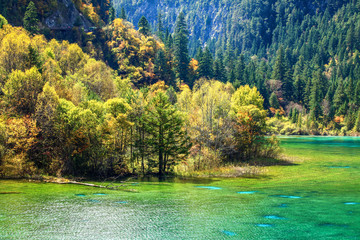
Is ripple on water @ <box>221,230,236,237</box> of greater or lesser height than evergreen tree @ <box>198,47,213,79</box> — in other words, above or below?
below

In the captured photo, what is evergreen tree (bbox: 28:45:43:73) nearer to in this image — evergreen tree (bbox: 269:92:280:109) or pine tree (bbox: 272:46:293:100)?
evergreen tree (bbox: 269:92:280:109)

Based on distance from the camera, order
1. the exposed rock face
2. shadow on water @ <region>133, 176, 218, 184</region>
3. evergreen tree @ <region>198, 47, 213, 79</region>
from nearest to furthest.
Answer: shadow on water @ <region>133, 176, 218, 184</region>
the exposed rock face
evergreen tree @ <region>198, 47, 213, 79</region>

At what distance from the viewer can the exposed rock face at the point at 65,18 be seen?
102000 millimetres

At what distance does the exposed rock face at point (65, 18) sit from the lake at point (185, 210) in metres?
79.7

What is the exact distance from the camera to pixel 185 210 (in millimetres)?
24500

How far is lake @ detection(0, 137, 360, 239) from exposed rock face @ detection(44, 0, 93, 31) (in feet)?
261

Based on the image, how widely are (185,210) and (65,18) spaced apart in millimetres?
97043

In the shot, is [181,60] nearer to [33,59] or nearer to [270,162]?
[270,162]

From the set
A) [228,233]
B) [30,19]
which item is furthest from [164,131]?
[30,19]

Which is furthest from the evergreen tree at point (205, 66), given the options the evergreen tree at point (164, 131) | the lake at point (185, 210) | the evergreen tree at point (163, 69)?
the lake at point (185, 210)

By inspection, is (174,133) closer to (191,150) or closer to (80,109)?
(191,150)

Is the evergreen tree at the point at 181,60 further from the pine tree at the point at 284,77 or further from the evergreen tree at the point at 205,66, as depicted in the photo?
the pine tree at the point at 284,77

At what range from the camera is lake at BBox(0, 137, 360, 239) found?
64.3 feet

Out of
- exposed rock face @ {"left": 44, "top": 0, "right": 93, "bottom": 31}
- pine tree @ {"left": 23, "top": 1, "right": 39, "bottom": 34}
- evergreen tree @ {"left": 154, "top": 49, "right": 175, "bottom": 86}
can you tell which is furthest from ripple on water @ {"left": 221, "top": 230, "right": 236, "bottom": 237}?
evergreen tree @ {"left": 154, "top": 49, "right": 175, "bottom": 86}
